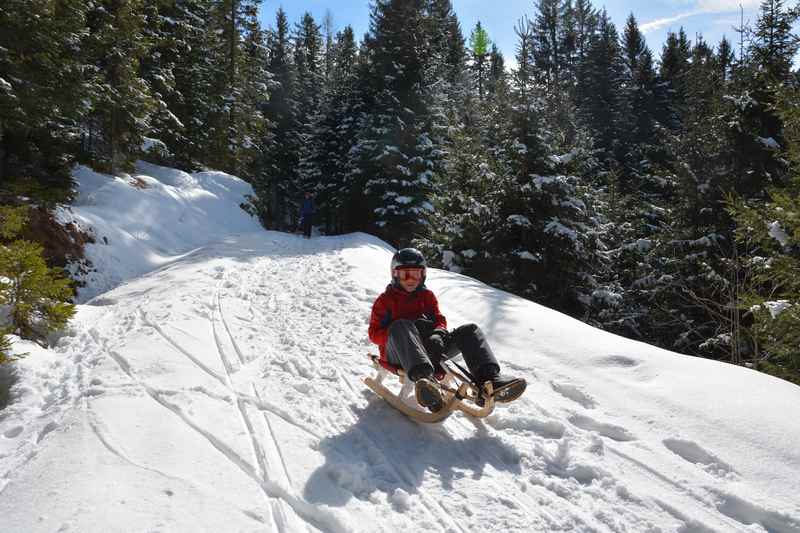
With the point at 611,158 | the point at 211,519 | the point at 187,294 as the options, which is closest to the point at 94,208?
the point at 187,294

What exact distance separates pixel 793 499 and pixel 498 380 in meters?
1.97

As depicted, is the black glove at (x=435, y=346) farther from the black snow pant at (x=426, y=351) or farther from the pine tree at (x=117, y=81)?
the pine tree at (x=117, y=81)

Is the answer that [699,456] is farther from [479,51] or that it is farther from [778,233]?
[479,51]

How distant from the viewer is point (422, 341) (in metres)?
4.48

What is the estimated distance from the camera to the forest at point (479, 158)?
755cm

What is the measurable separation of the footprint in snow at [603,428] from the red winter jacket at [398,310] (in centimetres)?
141

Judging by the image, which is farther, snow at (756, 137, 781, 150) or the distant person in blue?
the distant person in blue

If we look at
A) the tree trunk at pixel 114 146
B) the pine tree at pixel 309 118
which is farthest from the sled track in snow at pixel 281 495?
the pine tree at pixel 309 118

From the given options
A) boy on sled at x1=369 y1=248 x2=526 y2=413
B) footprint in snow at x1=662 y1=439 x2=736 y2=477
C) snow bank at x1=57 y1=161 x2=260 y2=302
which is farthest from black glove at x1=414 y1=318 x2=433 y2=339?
snow bank at x1=57 y1=161 x2=260 y2=302

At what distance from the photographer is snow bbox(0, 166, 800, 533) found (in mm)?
2834

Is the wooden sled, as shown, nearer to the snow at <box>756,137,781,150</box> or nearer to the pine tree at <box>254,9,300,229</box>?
the snow at <box>756,137,781,150</box>

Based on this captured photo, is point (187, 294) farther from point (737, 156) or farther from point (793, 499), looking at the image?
point (737, 156)

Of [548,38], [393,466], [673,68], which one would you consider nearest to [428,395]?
[393,466]

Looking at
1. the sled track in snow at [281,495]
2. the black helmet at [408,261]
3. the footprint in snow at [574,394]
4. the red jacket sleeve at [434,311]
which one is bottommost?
the sled track in snow at [281,495]
